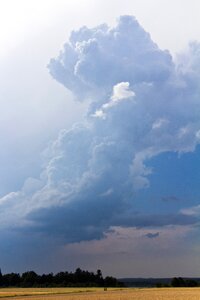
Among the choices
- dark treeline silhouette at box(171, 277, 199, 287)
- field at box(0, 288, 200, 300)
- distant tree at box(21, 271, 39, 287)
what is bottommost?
field at box(0, 288, 200, 300)

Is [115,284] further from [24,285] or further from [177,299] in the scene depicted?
[177,299]

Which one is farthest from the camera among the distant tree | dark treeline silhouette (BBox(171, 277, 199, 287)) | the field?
the distant tree

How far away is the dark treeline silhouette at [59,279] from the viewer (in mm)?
168500

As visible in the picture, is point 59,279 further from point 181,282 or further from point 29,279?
point 181,282

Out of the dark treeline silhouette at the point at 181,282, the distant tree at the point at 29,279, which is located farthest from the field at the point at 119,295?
the distant tree at the point at 29,279

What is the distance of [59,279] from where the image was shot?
176 metres

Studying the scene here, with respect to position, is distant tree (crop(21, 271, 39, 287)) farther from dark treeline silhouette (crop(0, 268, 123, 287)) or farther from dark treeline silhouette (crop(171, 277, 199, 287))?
dark treeline silhouette (crop(171, 277, 199, 287))

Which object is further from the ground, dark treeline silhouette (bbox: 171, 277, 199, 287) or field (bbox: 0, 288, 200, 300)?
dark treeline silhouette (bbox: 171, 277, 199, 287)

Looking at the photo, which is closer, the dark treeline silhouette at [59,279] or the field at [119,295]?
the field at [119,295]

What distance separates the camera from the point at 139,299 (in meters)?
63.1

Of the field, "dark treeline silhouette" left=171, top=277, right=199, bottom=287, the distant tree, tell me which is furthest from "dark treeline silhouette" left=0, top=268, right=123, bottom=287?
the field

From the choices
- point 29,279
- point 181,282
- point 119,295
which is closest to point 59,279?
point 29,279

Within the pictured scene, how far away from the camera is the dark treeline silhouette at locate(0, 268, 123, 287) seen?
168 m

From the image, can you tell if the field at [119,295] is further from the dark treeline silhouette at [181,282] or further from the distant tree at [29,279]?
the distant tree at [29,279]
